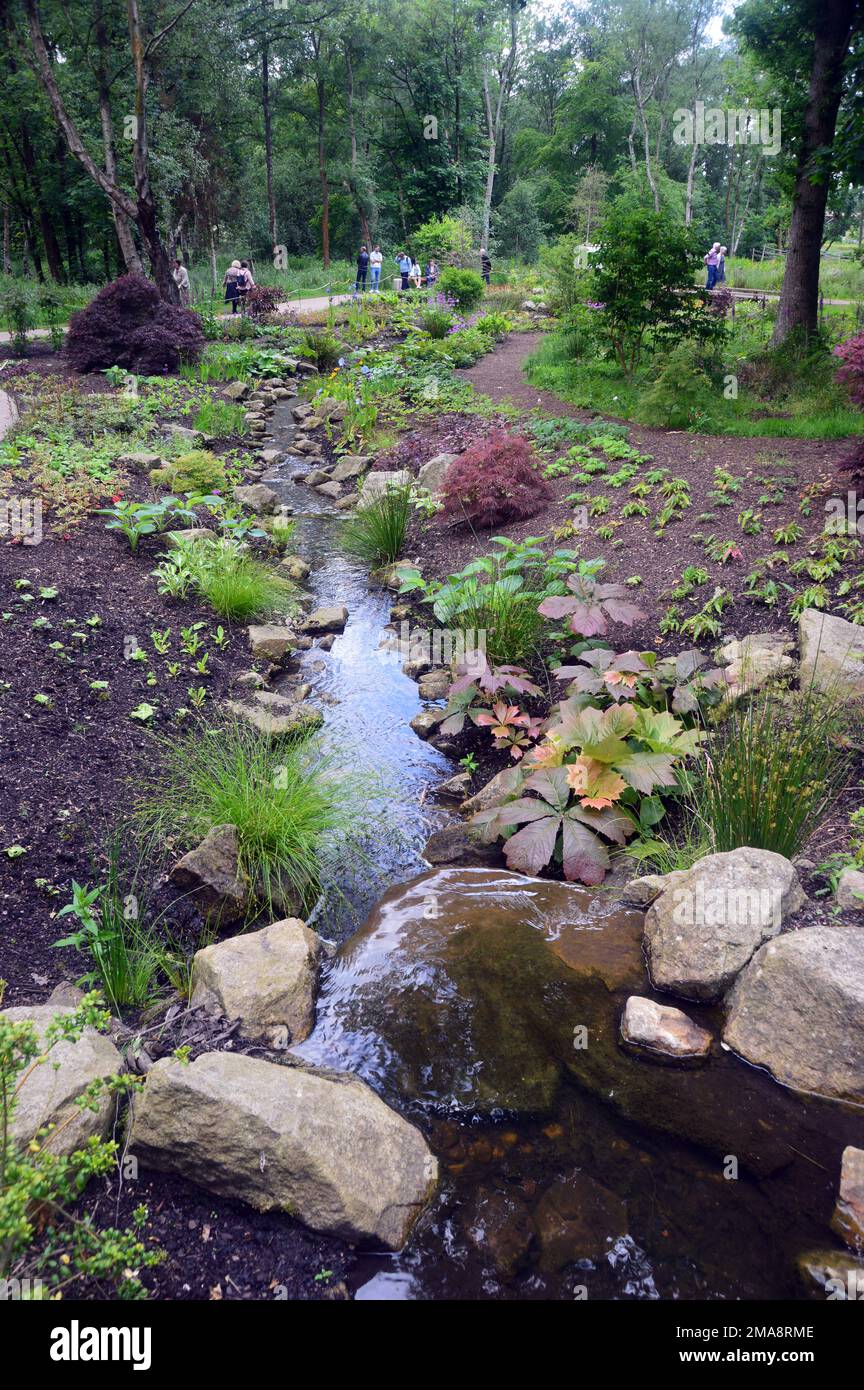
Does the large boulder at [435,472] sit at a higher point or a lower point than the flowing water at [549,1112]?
higher

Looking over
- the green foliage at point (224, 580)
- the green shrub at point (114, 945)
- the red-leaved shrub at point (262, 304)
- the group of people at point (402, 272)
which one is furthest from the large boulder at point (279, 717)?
the group of people at point (402, 272)

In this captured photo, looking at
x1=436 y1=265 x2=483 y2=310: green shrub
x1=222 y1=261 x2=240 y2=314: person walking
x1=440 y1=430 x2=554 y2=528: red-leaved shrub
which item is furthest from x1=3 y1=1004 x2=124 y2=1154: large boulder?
x1=436 y1=265 x2=483 y2=310: green shrub

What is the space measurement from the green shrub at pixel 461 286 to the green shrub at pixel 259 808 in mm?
18235

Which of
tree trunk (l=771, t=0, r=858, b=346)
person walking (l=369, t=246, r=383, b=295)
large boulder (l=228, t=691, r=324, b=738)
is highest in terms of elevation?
person walking (l=369, t=246, r=383, b=295)

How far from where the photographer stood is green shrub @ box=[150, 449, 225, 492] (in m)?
7.96

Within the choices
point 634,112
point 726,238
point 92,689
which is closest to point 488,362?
point 92,689

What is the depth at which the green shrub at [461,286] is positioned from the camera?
19.3 meters

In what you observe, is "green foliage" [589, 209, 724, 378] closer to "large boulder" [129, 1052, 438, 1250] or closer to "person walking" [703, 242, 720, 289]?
"large boulder" [129, 1052, 438, 1250]

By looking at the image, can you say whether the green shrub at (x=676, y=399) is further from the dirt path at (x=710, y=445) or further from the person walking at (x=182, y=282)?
the person walking at (x=182, y=282)

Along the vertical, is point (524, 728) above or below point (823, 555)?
below

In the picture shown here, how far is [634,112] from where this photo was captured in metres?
37.0

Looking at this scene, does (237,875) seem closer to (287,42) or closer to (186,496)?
(186,496)

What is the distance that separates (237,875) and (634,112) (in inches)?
1765

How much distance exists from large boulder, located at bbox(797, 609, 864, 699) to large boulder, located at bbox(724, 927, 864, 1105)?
1609mm
